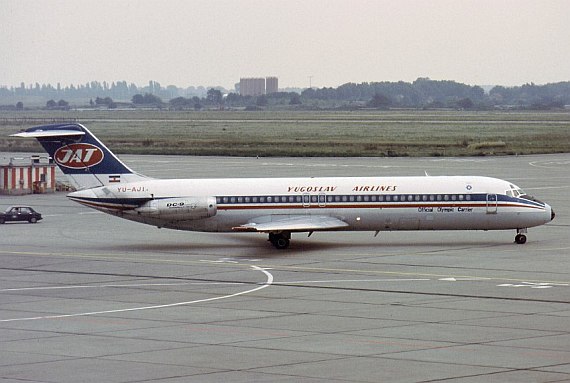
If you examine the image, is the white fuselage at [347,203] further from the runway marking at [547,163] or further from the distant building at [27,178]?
the runway marking at [547,163]

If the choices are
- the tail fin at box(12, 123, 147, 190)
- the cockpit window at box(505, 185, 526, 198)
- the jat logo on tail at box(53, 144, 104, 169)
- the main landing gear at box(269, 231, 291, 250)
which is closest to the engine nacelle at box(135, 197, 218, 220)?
the tail fin at box(12, 123, 147, 190)

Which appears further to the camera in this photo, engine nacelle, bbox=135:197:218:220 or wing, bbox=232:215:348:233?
engine nacelle, bbox=135:197:218:220

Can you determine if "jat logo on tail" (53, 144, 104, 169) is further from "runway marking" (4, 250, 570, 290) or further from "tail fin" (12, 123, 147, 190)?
"runway marking" (4, 250, 570, 290)

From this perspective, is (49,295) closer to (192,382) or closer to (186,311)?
(186,311)

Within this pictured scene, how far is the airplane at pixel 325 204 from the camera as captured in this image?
50.2 meters

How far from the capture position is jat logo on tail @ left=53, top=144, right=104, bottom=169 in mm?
51781

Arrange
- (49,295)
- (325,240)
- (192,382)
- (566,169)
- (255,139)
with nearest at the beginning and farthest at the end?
(192,382), (49,295), (325,240), (566,169), (255,139)

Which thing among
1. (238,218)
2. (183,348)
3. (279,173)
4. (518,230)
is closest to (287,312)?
(183,348)

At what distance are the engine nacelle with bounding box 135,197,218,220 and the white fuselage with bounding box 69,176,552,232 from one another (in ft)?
0.15

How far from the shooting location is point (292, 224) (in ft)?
162

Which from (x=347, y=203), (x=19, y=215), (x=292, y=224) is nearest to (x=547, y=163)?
(x=19, y=215)

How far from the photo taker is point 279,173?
297 ft

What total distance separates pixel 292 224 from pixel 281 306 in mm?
15145

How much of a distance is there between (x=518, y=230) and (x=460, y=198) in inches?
133
